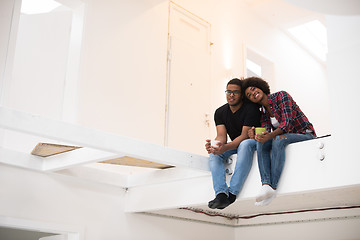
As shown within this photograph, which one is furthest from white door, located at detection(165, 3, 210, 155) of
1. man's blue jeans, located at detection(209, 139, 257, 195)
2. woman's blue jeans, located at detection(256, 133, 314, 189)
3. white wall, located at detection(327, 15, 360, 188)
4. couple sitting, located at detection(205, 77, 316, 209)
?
white wall, located at detection(327, 15, 360, 188)

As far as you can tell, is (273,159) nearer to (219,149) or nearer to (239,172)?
(239,172)

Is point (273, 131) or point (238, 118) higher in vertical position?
point (238, 118)

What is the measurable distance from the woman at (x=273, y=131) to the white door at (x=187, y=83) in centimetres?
181

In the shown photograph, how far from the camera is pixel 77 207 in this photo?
3920mm

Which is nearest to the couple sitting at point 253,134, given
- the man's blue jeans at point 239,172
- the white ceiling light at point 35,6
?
the man's blue jeans at point 239,172

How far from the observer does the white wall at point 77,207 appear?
3538 millimetres

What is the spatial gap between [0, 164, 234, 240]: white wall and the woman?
1571 millimetres

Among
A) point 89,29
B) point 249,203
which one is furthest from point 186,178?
point 89,29

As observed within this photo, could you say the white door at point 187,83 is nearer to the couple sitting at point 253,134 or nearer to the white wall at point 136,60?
the white wall at point 136,60

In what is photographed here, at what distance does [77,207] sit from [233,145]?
1.49 metres

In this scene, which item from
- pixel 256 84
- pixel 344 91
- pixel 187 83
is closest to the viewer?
pixel 344 91

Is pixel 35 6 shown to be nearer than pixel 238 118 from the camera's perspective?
No

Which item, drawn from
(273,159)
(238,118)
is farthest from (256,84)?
(273,159)

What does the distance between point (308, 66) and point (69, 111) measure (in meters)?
5.32
